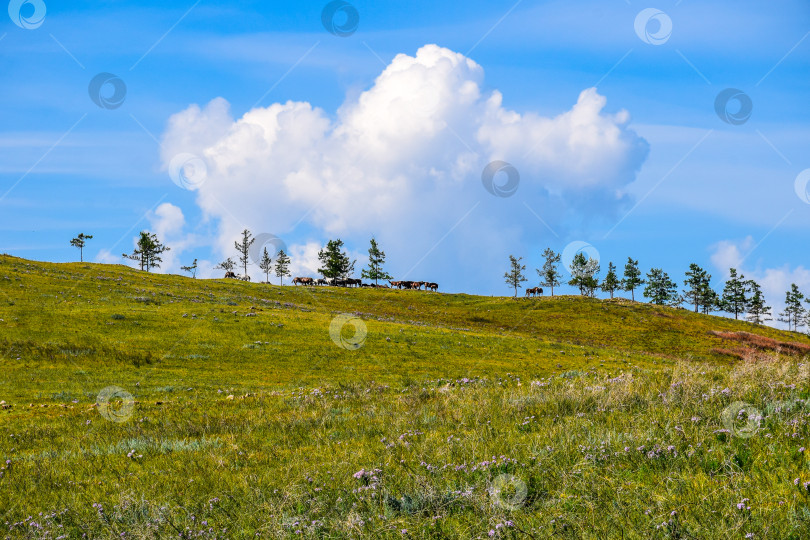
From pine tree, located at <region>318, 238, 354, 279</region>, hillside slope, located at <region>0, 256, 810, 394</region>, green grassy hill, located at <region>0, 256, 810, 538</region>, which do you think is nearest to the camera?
green grassy hill, located at <region>0, 256, 810, 538</region>

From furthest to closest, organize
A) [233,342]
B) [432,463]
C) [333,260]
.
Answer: [333,260], [233,342], [432,463]

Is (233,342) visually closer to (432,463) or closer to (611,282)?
(432,463)

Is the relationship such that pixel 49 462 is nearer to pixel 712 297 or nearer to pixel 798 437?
pixel 798 437

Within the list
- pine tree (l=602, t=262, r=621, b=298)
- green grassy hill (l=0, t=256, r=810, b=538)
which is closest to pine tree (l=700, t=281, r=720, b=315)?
pine tree (l=602, t=262, r=621, b=298)

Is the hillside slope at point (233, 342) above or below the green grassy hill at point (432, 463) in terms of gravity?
above

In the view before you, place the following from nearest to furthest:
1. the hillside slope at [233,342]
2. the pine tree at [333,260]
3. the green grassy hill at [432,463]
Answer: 1. the green grassy hill at [432,463]
2. the hillside slope at [233,342]
3. the pine tree at [333,260]

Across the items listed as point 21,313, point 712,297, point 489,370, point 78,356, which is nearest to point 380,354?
point 489,370

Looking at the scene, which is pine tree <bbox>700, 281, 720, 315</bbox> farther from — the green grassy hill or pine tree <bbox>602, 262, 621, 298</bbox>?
the green grassy hill

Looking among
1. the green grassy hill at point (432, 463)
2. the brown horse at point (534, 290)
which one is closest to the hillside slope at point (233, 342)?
the green grassy hill at point (432, 463)

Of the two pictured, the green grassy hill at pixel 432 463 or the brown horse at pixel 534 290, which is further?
the brown horse at pixel 534 290

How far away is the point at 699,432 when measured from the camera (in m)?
6.97

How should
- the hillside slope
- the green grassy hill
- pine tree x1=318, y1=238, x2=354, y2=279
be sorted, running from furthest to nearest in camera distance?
pine tree x1=318, y1=238, x2=354, y2=279 < the hillside slope < the green grassy hill

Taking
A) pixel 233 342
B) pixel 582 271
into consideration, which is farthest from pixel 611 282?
pixel 233 342

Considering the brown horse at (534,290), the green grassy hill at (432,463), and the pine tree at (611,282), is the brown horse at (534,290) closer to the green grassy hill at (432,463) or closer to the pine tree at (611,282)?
the pine tree at (611,282)
